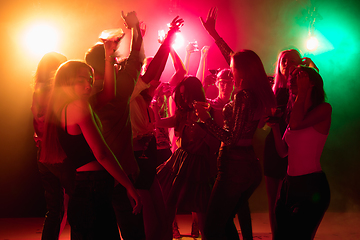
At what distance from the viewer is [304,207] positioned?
176 cm

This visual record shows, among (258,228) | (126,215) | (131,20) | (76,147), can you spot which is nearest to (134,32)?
(131,20)

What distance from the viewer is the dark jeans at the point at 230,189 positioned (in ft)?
6.31

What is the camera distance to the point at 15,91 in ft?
14.5

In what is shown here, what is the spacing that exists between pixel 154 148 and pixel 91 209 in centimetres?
93

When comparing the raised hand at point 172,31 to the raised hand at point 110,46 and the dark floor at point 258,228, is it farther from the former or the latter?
the dark floor at point 258,228

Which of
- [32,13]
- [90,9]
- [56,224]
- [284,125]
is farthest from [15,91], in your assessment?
[284,125]

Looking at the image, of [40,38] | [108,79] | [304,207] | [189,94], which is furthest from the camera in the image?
[40,38]

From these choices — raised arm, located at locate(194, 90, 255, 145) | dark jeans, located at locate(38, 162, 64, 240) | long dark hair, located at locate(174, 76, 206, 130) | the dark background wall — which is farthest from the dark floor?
raised arm, located at locate(194, 90, 255, 145)

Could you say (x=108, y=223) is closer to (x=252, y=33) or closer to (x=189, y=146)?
(x=189, y=146)

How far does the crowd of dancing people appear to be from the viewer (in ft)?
5.09

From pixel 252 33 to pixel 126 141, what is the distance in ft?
12.0

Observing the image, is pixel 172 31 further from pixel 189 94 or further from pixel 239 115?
pixel 239 115

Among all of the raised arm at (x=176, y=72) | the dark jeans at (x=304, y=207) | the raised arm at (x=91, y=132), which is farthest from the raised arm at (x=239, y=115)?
the raised arm at (x=176, y=72)

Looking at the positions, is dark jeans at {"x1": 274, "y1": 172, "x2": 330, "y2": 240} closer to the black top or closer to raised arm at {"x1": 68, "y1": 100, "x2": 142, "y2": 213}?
raised arm at {"x1": 68, "y1": 100, "x2": 142, "y2": 213}
